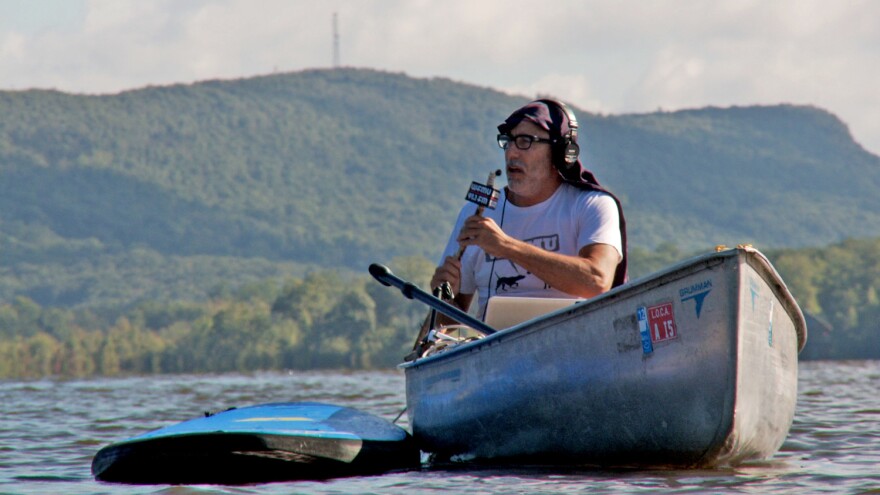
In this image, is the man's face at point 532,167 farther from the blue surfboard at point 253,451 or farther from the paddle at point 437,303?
the blue surfboard at point 253,451

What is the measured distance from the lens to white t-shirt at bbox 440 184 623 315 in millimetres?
7465

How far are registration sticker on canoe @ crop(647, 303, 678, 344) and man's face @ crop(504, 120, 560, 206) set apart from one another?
53.7 inches

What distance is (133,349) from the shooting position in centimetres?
8188

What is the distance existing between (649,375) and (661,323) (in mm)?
270

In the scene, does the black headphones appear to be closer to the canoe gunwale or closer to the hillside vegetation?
the canoe gunwale

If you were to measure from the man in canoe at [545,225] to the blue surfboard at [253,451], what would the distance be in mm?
1050

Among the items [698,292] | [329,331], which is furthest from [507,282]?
[329,331]

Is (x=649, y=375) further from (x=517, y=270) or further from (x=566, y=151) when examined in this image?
(x=566, y=151)

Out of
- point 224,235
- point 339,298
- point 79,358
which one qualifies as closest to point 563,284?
point 79,358

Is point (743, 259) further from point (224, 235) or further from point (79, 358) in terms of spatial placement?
point (224, 235)

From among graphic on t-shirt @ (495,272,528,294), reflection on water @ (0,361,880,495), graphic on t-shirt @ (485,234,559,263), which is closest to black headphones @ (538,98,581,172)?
graphic on t-shirt @ (485,234,559,263)

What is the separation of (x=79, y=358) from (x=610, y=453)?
7596 centimetres

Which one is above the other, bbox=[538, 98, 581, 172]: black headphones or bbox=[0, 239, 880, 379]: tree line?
bbox=[0, 239, 880, 379]: tree line

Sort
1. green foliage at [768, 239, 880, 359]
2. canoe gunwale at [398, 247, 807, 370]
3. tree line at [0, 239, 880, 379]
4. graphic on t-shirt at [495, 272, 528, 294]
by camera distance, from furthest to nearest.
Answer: tree line at [0, 239, 880, 379] → green foliage at [768, 239, 880, 359] → graphic on t-shirt at [495, 272, 528, 294] → canoe gunwale at [398, 247, 807, 370]
